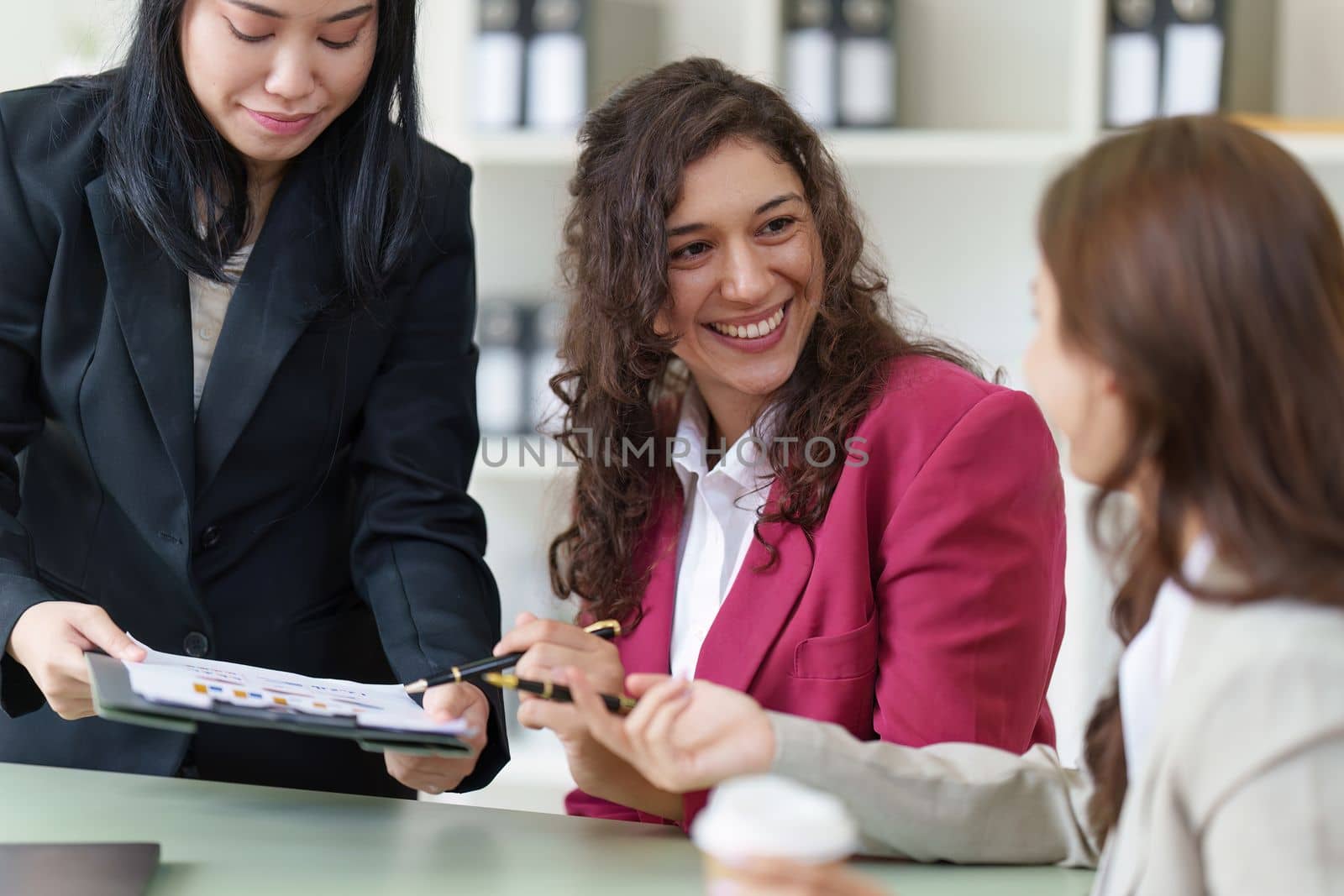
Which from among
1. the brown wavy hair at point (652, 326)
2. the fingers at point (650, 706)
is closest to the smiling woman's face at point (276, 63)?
the brown wavy hair at point (652, 326)

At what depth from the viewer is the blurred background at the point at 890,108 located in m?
2.67

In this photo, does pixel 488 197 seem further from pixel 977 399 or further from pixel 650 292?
pixel 977 399

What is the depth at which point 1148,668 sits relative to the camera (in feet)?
3.28

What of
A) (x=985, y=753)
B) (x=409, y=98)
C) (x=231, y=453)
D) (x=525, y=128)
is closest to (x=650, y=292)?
(x=409, y=98)

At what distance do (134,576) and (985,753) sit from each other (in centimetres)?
93

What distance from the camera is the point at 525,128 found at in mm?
2766

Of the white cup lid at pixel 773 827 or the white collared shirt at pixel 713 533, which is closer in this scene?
the white cup lid at pixel 773 827

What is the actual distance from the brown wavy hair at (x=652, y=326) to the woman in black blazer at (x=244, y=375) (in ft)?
0.48

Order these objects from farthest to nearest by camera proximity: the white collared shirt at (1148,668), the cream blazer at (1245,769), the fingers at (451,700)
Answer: the fingers at (451,700)
the white collared shirt at (1148,668)
the cream blazer at (1245,769)

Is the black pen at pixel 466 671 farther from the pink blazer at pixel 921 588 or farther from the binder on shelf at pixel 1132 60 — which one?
the binder on shelf at pixel 1132 60

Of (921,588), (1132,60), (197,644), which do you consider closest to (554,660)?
(921,588)

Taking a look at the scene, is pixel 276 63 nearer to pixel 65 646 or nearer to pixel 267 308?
pixel 267 308

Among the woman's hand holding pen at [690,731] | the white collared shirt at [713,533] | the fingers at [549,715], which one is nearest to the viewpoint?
the woman's hand holding pen at [690,731]

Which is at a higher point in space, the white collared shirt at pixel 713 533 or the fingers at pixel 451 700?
the white collared shirt at pixel 713 533
